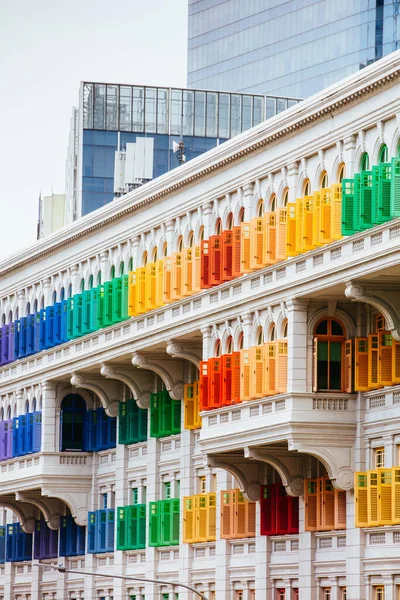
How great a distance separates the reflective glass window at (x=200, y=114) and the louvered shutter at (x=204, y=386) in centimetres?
7153

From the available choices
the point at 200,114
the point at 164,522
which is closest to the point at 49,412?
the point at 164,522

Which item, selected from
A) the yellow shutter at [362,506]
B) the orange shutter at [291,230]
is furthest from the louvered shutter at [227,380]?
the yellow shutter at [362,506]

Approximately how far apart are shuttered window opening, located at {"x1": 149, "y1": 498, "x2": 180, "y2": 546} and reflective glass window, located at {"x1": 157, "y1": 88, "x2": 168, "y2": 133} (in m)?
63.6

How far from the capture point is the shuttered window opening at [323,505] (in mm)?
56531

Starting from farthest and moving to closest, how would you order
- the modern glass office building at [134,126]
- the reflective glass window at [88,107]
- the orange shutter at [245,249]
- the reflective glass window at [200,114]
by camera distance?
the reflective glass window at [200,114] → the reflective glass window at [88,107] → the modern glass office building at [134,126] → the orange shutter at [245,249]

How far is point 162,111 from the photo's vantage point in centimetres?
13138

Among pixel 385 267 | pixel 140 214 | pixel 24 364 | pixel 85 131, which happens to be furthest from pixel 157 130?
pixel 385 267

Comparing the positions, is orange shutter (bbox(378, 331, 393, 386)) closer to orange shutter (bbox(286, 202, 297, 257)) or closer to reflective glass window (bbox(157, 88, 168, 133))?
orange shutter (bbox(286, 202, 297, 257))

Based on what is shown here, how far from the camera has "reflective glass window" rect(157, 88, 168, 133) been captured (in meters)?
131

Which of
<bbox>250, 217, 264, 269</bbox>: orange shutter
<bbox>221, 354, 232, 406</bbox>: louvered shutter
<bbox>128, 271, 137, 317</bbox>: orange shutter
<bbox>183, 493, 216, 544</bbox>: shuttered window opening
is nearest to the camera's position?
<bbox>250, 217, 264, 269</bbox>: orange shutter

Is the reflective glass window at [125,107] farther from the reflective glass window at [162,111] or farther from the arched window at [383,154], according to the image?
the arched window at [383,154]

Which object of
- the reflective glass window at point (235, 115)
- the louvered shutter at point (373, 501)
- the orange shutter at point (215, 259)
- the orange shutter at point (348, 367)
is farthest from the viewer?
the reflective glass window at point (235, 115)

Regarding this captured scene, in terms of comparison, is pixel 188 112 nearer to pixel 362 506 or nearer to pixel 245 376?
pixel 245 376

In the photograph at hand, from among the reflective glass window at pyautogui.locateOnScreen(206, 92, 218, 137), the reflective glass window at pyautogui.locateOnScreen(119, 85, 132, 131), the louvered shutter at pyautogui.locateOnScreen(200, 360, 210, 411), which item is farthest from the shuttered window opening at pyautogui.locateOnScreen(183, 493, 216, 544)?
the reflective glass window at pyautogui.locateOnScreen(206, 92, 218, 137)
